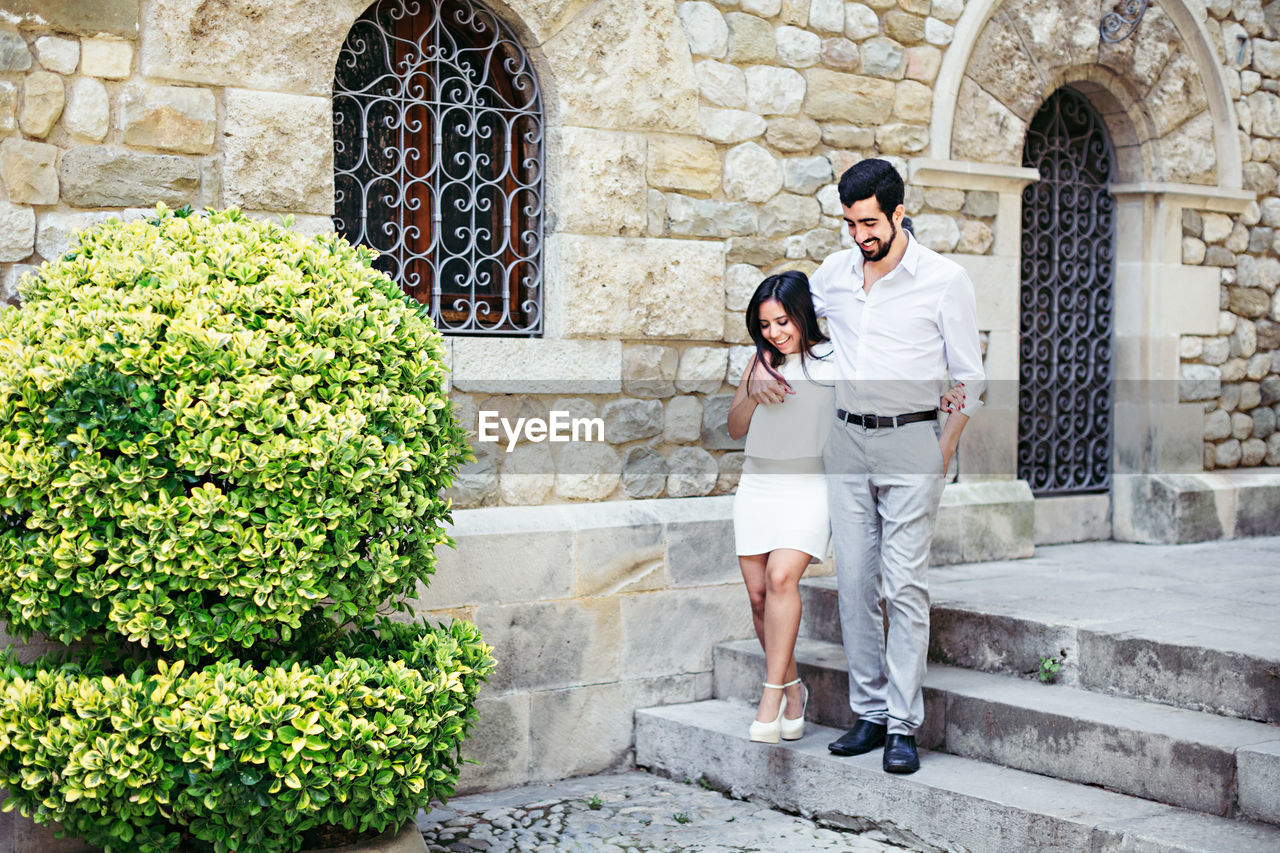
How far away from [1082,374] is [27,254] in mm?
4969

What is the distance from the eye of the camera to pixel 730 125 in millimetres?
5469

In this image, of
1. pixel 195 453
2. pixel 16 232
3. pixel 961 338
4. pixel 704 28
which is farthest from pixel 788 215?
pixel 195 453

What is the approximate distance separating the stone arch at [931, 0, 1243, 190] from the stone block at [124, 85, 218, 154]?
313 centimetres

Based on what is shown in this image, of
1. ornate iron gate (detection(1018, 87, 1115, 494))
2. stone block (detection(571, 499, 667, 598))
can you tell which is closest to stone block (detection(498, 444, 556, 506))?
stone block (detection(571, 499, 667, 598))

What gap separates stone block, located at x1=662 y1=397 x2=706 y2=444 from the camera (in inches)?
215

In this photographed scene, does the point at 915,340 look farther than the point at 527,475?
No

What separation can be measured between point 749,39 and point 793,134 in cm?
42

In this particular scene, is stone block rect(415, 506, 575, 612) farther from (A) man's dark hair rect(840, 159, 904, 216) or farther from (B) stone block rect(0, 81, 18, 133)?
(B) stone block rect(0, 81, 18, 133)

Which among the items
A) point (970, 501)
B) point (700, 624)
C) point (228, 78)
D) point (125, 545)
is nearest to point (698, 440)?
point (700, 624)

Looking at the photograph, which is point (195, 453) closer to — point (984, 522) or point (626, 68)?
point (626, 68)

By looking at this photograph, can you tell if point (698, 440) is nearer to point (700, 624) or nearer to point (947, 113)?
point (700, 624)

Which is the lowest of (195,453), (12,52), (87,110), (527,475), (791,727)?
(791,727)

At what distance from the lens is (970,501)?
607 cm

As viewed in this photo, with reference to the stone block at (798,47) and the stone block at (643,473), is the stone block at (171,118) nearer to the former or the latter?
the stone block at (643,473)
